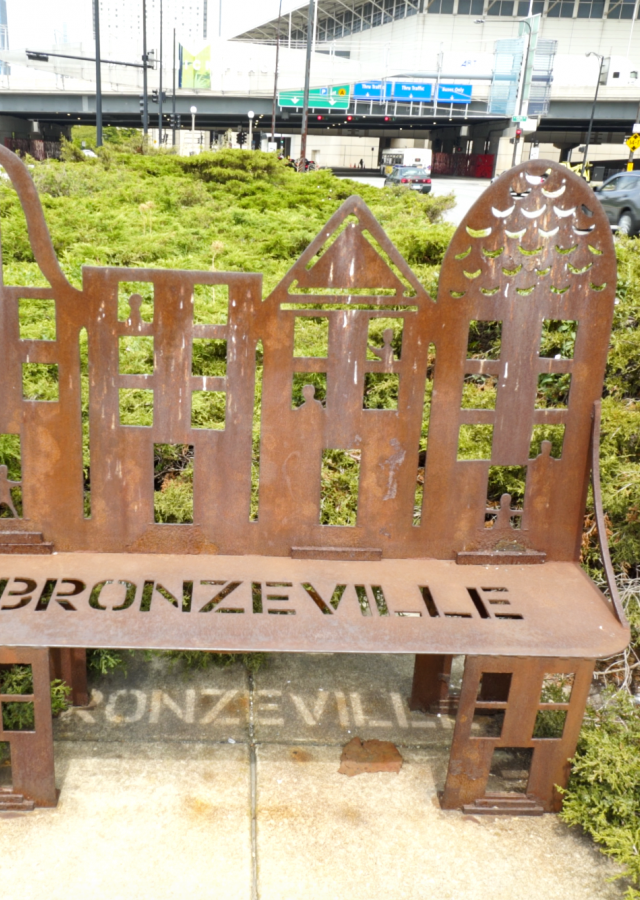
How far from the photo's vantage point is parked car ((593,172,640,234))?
1313 centimetres

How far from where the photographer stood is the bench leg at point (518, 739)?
241cm

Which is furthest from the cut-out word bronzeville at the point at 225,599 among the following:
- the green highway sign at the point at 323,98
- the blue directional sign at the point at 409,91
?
the blue directional sign at the point at 409,91

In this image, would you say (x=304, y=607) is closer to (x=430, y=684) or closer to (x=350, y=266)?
(x=430, y=684)

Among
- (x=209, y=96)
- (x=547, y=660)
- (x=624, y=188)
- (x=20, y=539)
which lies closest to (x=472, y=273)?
(x=547, y=660)

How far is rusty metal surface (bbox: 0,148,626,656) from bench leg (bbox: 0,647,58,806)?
0.30m

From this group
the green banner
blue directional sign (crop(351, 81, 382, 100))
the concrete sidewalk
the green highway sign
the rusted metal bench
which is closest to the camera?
the concrete sidewalk

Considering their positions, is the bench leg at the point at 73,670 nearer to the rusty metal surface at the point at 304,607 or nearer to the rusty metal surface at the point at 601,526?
the rusty metal surface at the point at 304,607

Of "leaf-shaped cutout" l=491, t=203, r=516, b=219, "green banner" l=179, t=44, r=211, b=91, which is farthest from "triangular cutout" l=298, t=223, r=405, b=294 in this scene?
"green banner" l=179, t=44, r=211, b=91

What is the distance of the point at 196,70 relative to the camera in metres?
47.2

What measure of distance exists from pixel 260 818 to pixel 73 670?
2.97 ft

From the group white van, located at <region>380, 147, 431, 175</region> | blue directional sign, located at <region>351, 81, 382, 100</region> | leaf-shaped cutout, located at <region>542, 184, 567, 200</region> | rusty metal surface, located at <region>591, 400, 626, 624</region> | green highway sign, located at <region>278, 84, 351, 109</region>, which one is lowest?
rusty metal surface, located at <region>591, 400, 626, 624</region>

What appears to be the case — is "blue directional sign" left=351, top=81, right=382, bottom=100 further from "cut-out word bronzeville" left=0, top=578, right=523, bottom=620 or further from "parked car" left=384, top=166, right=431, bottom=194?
"cut-out word bronzeville" left=0, top=578, right=523, bottom=620

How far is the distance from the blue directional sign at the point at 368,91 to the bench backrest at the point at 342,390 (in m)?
44.7

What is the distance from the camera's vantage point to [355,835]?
7.94ft
